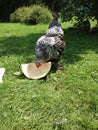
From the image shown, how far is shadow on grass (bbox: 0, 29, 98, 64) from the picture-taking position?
26.3 ft

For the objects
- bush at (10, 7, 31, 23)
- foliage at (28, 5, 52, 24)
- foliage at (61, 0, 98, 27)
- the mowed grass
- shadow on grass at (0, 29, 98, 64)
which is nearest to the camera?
the mowed grass

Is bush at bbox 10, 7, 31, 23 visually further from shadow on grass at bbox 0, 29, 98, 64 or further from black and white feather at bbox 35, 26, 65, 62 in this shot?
black and white feather at bbox 35, 26, 65, 62

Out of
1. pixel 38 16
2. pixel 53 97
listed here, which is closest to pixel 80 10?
pixel 38 16

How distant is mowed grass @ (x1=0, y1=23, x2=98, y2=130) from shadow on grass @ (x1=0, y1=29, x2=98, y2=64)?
7.9 inches

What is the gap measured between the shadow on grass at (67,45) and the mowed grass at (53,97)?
202 mm

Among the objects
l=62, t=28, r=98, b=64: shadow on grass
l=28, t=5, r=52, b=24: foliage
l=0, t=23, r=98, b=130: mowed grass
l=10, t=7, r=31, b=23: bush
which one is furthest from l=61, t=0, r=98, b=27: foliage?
l=10, t=7, r=31, b=23: bush

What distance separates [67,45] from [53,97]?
13.0 feet

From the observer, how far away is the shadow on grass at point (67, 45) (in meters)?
8.03

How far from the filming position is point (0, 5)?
2008 centimetres

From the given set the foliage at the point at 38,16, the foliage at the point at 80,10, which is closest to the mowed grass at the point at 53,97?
the foliage at the point at 80,10

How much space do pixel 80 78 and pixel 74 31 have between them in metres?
6.08

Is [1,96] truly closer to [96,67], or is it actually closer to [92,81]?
[92,81]

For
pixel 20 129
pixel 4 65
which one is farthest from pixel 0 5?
pixel 20 129

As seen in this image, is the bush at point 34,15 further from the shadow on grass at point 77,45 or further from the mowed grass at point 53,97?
the mowed grass at point 53,97
